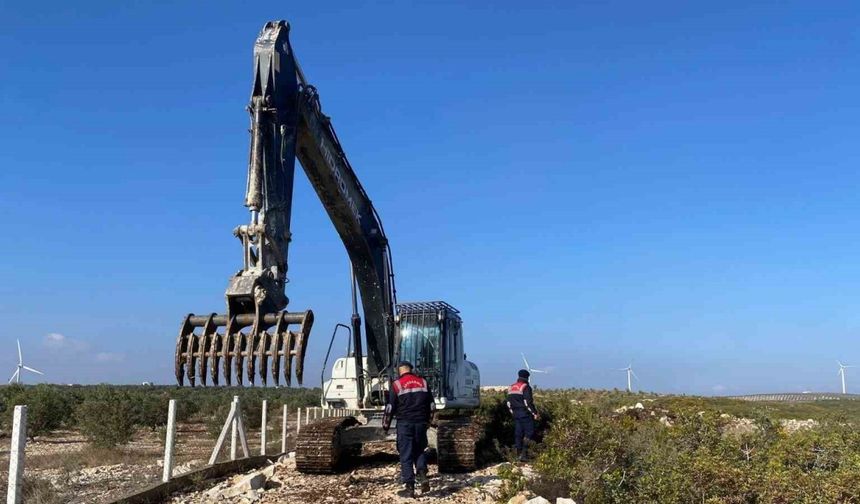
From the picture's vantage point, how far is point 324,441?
452 inches

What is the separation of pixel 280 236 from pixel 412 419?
10.1 feet

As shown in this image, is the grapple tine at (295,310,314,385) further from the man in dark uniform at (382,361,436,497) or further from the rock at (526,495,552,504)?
the rock at (526,495,552,504)

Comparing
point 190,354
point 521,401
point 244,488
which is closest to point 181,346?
point 190,354

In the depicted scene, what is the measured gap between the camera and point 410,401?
10.5 m

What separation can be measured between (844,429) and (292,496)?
8343 millimetres

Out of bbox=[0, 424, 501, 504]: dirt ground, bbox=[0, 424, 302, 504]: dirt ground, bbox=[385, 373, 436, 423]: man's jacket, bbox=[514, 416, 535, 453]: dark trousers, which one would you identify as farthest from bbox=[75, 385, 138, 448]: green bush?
bbox=[385, 373, 436, 423]: man's jacket

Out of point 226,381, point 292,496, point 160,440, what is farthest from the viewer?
point 160,440

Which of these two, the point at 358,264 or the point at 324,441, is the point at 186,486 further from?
the point at 358,264

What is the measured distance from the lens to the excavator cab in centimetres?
1370

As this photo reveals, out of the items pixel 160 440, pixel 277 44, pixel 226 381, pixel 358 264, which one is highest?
pixel 277 44

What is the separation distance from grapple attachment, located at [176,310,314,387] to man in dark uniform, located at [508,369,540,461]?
578cm

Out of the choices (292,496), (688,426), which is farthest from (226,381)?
(688,426)

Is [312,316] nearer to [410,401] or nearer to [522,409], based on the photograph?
[410,401]

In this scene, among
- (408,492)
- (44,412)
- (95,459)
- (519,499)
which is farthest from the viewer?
(44,412)
